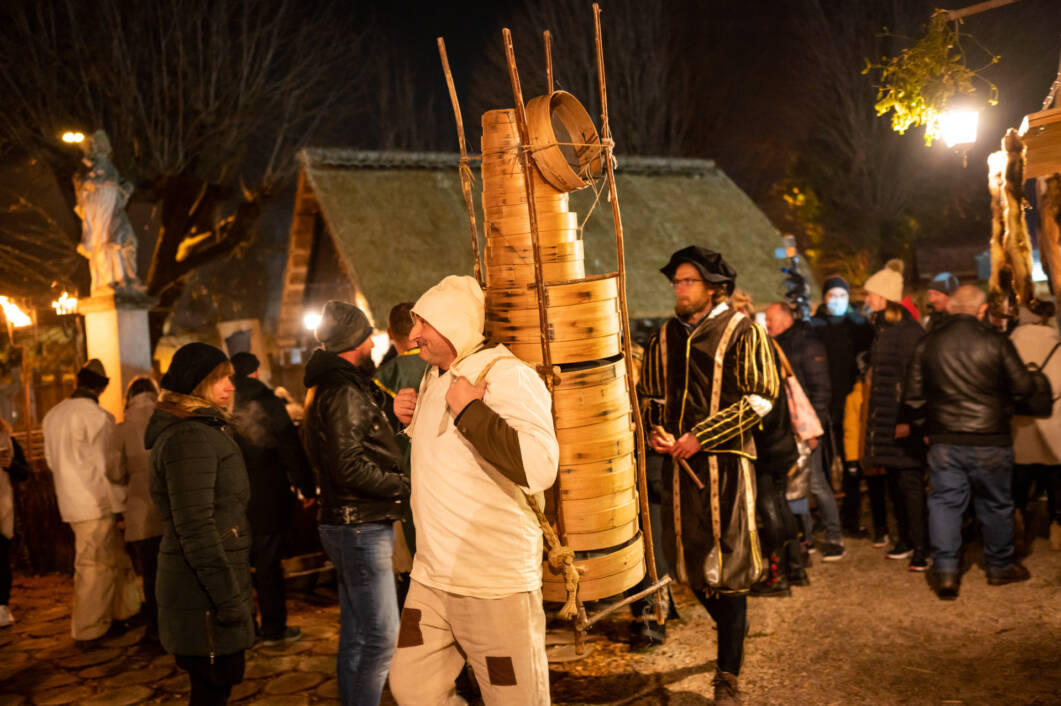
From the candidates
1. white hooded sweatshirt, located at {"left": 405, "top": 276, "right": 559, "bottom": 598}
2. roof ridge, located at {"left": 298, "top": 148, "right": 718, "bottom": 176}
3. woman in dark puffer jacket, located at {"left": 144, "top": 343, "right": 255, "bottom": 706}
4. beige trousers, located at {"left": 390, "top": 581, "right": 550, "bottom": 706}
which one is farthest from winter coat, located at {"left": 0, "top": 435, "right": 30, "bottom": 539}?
roof ridge, located at {"left": 298, "top": 148, "right": 718, "bottom": 176}

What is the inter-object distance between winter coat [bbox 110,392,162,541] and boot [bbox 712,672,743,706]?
4.12 m

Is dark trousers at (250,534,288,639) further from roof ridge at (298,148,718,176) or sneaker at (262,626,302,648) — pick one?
roof ridge at (298,148,718,176)

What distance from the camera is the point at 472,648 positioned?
10.0 feet

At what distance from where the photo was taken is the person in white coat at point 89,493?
21.1 ft

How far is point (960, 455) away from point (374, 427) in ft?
14.3

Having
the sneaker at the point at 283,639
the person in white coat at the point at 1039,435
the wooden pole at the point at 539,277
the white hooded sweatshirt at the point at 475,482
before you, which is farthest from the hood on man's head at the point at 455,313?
the person in white coat at the point at 1039,435

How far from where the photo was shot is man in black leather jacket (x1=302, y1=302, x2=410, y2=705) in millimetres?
4176

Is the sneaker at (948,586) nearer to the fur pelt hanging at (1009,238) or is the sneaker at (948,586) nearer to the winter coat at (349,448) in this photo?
the fur pelt hanging at (1009,238)

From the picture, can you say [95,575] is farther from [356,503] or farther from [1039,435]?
[1039,435]

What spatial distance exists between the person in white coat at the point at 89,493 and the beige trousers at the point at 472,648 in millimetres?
4305

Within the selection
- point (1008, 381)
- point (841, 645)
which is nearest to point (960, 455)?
point (1008, 381)

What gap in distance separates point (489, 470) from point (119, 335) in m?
10.3

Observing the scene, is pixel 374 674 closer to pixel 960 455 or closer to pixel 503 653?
pixel 503 653

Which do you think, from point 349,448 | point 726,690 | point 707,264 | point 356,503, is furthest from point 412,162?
point 726,690
